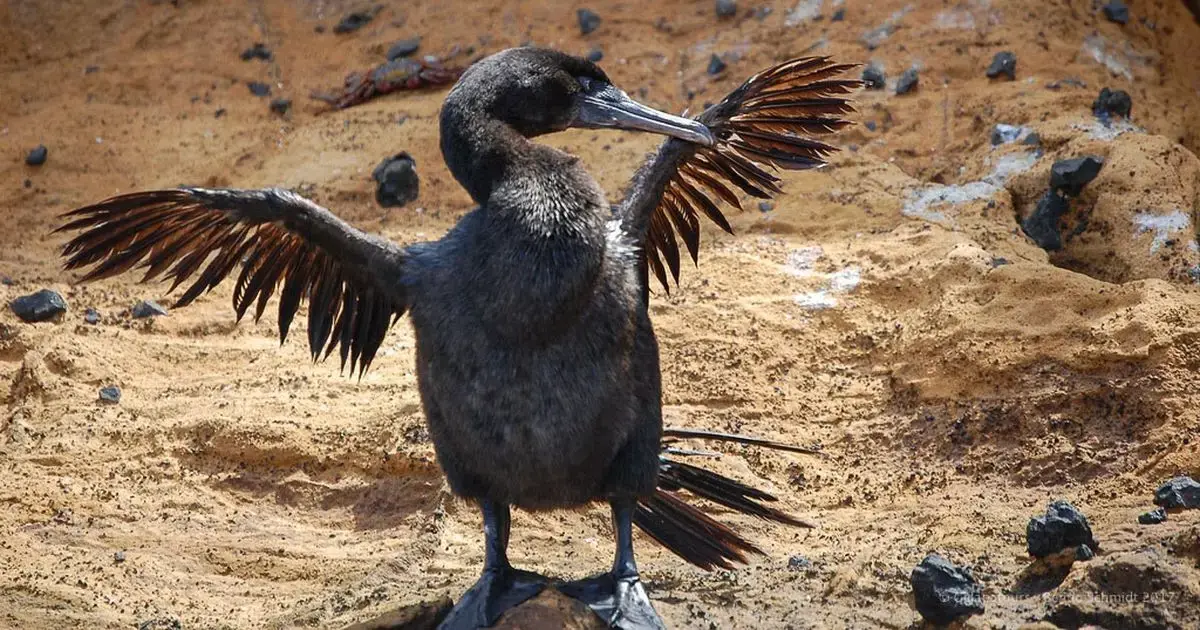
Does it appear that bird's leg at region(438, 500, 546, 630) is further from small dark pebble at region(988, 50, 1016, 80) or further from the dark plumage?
small dark pebble at region(988, 50, 1016, 80)

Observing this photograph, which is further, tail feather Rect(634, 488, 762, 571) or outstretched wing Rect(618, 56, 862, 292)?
outstretched wing Rect(618, 56, 862, 292)

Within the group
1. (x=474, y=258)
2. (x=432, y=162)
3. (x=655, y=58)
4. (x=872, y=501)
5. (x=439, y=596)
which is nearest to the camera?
(x=474, y=258)

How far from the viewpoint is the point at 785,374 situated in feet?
20.8

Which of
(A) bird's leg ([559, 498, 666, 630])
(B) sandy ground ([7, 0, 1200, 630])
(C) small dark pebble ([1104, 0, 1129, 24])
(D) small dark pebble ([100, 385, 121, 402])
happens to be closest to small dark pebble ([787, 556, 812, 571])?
(B) sandy ground ([7, 0, 1200, 630])

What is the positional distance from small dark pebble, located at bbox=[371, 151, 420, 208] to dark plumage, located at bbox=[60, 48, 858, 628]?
2.95 m

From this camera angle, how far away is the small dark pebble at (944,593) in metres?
4.35

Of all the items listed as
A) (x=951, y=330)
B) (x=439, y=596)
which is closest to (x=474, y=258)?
(x=439, y=596)

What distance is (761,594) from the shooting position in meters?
4.87

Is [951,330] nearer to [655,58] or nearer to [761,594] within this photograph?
[761,594]

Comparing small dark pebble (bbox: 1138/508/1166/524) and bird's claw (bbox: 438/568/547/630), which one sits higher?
small dark pebble (bbox: 1138/508/1166/524)

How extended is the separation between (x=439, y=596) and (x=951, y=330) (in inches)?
98.9

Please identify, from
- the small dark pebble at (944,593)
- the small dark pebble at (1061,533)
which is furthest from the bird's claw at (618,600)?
the small dark pebble at (1061,533)

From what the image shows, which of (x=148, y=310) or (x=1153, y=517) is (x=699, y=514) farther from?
(x=148, y=310)

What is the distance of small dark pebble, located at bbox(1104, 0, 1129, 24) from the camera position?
870 centimetres
